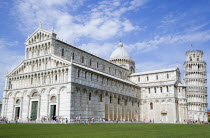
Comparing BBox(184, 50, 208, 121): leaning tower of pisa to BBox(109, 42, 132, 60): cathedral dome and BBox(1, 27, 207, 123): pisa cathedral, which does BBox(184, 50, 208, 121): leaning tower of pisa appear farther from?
BBox(109, 42, 132, 60): cathedral dome

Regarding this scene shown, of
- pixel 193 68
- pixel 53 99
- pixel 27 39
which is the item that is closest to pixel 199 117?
pixel 193 68

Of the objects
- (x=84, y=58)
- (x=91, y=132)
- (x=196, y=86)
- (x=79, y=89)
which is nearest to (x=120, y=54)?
(x=84, y=58)

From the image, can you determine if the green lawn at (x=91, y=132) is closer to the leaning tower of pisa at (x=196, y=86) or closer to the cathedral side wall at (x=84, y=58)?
the cathedral side wall at (x=84, y=58)

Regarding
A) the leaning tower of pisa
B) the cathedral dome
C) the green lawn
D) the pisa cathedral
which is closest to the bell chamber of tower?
the cathedral dome

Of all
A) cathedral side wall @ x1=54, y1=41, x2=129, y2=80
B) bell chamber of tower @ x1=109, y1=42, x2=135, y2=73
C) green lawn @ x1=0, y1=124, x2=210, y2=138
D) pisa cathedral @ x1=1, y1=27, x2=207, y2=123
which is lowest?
green lawn @ x1=0, y1=124, x2=210, y2=138

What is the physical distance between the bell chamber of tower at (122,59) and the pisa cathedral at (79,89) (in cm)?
391

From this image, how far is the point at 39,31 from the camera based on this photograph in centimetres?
4369

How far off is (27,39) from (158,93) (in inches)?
1387

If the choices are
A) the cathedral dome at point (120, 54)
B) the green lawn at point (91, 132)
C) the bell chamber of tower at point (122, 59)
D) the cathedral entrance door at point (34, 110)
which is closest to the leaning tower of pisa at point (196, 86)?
the bell chamber of tower at point (122, 59)

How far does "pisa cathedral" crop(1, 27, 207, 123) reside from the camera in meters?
38.2

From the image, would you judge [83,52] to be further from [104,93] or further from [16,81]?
[16,81]

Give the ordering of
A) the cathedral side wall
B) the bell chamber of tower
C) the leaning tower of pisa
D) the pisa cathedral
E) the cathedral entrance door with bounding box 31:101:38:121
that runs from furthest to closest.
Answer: the leaning tower of pisa
the bell chamber of tower
the cathedral side wall
the cathedral entrance door with bounding box 31:101:38:121
the pisa cathedral

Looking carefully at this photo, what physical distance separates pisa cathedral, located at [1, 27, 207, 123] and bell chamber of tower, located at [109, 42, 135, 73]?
3907 millimetres

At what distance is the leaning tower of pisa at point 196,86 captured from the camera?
78438 millimetres
